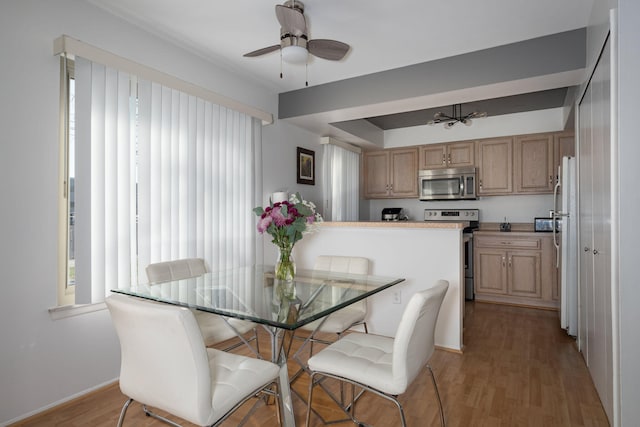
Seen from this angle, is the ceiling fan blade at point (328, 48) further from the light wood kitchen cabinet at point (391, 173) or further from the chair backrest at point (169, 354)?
the light wood kitchen cabinet at point (391, 173)

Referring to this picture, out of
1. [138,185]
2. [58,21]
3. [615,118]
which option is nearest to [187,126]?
[138,185]

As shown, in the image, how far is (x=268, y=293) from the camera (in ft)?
6.65

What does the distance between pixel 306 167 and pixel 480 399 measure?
3.06 m

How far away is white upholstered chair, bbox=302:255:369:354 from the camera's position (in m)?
2.39

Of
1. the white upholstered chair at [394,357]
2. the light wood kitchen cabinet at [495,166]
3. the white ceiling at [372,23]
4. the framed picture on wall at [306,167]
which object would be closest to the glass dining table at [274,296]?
the white upholstered chair at [394,357]

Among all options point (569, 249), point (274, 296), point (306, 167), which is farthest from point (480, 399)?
point (306, 167)

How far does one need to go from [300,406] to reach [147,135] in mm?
2112

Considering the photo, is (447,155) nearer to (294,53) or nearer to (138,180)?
(294,53)

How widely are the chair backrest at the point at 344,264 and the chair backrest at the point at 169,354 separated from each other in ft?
5.12

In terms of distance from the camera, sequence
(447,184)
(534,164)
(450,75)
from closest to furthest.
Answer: (450,75)
(534,164)
(447,184)

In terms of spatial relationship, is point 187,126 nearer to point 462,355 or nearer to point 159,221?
point 159,221

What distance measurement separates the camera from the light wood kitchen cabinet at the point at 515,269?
439 cm

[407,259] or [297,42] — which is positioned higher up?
[297,42]

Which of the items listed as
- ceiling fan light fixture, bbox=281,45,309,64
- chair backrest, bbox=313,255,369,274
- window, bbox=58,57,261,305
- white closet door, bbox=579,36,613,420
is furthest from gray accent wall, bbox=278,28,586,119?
chair backrest, bbox=313,255,369,274
